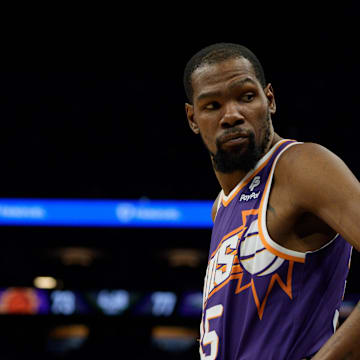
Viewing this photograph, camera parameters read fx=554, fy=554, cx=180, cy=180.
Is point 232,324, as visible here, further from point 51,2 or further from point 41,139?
point 41,139

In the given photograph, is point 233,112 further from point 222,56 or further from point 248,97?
point 222,56

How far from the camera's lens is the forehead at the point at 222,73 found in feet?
5.51

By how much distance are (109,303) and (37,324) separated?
1278 mm

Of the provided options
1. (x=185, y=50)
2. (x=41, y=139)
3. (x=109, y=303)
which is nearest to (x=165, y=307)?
(x=109, y=303)

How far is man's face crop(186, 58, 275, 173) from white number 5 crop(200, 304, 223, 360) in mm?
432

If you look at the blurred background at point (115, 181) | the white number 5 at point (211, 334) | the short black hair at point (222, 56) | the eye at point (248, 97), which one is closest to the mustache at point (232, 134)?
the eye at point (248, 97)

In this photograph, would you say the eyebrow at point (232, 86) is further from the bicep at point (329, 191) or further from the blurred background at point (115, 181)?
the blurred background at point (115, 181)

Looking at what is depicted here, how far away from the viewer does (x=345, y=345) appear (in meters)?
1.22

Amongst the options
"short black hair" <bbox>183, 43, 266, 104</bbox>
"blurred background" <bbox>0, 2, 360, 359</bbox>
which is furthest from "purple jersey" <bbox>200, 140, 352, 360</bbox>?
"blurred background" <bbox>0, 2, 360, 359</bbox>

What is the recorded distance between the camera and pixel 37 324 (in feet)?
30.0

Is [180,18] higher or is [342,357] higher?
[180,18]

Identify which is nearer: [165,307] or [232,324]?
[232,324]

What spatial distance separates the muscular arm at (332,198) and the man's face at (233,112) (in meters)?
0.23

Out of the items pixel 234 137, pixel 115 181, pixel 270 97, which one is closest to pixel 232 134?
pixel 234 137
